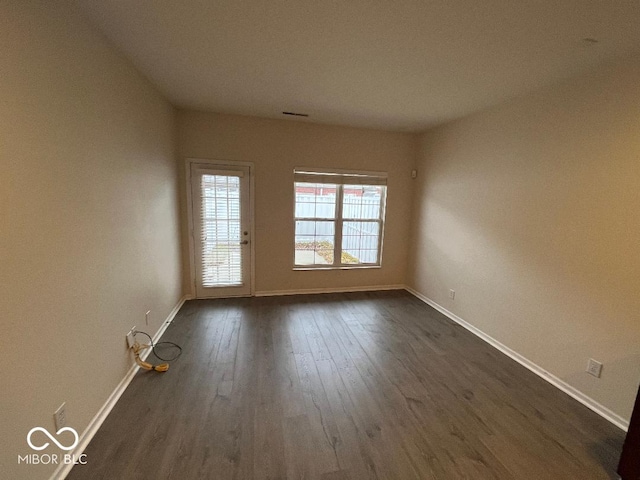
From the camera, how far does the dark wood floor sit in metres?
1.54

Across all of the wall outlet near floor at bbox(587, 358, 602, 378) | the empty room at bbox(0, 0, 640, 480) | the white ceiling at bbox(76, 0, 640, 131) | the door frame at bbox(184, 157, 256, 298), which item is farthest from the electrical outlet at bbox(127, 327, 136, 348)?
the wall outlet near floor at bbox(587, 358, 602, 378)

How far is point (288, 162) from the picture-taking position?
394 centimetres

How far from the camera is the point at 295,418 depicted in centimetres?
186

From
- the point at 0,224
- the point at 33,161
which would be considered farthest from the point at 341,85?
the point at 0,224

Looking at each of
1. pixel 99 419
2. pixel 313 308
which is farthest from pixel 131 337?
pixel 313 308

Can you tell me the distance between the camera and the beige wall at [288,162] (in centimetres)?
367

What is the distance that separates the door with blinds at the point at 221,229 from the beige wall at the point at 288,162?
16cm

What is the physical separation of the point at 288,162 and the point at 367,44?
2206 mm

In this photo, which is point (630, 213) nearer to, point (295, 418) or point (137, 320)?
point (295, 418)

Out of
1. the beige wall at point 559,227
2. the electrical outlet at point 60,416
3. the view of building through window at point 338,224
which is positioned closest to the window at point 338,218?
the view of building through window at point 338,224

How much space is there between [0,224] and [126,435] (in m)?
1.41

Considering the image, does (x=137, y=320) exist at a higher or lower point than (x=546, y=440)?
higher

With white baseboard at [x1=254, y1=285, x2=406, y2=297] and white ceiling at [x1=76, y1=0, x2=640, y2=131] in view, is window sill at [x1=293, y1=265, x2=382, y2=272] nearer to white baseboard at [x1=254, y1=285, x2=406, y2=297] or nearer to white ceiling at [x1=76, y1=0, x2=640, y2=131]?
white baseboard at [x1=254, y1=285, x2=406, y2=297]

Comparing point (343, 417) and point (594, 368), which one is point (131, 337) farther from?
point (594, 368)
